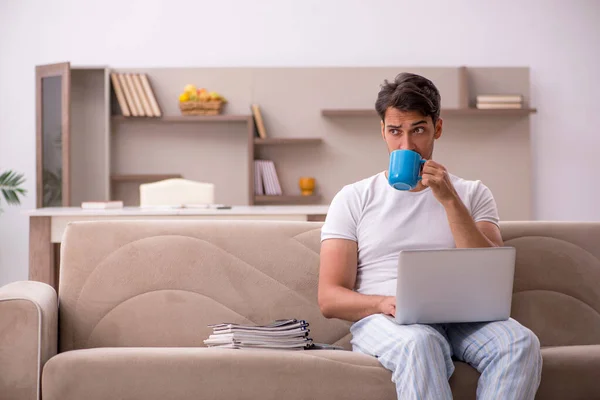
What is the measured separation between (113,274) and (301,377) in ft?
2.41

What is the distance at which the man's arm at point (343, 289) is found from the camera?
1.98 metres

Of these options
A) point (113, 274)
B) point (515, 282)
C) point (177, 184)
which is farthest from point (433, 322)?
point (177, 184)

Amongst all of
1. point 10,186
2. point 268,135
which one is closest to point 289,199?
point 268,135

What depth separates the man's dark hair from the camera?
82.5 inches

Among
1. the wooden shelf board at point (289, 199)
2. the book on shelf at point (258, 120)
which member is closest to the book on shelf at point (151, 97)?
the book on shelf at point (258, 120)

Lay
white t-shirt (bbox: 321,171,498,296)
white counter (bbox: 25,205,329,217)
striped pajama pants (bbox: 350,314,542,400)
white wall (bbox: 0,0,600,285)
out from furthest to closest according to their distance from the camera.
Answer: white wall (bbox: 0,0,600,285) < white counter (bbox: 25,205,329,217) < white t-shirt (bbox: 321,171,498,296) < striped pajama pants (bbox: 350,314,542,400)

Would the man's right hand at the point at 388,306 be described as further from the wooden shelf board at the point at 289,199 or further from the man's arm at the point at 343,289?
the wooden shelf board at the point at 289,199

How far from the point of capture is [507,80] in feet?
20.3

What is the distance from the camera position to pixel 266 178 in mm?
6016

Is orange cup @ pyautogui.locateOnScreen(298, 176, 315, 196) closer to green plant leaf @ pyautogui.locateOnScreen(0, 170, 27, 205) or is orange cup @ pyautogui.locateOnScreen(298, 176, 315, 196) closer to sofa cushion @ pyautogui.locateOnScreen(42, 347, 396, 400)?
green plant leaf @ pyautogui.locateOnScreen(0, 170, 27, 205)

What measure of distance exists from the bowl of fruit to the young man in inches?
152

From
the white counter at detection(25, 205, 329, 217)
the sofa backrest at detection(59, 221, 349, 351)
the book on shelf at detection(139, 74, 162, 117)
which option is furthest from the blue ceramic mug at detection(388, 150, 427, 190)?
the book on shelf at detection(139, 74, 162, 117)

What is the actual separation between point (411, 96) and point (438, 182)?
26 cm

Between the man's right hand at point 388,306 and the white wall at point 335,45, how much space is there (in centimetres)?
454
